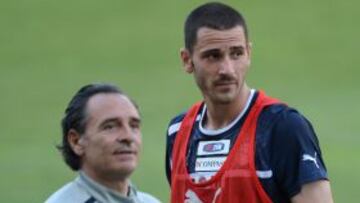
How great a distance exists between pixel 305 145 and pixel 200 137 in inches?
23.5

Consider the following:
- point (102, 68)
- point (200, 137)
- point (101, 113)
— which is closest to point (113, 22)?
point (102, 68)

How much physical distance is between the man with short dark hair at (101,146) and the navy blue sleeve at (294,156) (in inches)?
34.0

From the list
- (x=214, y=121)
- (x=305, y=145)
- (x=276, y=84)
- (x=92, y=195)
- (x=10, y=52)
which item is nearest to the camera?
(x=92, y=195)

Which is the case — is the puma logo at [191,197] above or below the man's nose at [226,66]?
below

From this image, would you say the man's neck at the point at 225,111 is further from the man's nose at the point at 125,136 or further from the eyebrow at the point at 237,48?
the man's nose at the point at 125,136

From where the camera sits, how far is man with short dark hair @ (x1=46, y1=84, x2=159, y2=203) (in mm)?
4234

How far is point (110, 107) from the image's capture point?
4.37 metres

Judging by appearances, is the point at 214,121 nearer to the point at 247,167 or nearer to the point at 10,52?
the point at 247,167

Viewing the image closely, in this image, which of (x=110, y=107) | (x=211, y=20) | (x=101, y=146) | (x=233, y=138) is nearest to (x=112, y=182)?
(x=101, y=146)

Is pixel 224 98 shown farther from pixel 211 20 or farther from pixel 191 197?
pixel 191 197

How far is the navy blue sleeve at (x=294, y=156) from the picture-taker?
16.8ft

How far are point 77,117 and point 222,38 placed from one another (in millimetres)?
1154

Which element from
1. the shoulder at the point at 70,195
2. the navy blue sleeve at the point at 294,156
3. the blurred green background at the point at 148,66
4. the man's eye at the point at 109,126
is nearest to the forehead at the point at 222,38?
the navy blue sleeve at the point at 294,156

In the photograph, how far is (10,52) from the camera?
1669cm
